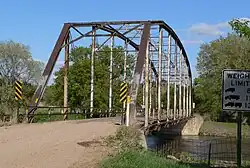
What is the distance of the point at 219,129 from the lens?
70250 mm

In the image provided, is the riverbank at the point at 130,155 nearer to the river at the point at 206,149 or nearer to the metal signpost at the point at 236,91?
the metal signpost at the point at 236,91

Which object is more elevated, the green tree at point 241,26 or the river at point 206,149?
the green tree at point 241,26

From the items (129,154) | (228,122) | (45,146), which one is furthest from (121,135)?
(228,122)

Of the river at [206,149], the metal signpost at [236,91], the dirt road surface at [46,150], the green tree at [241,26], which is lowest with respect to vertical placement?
the river at [206,149]

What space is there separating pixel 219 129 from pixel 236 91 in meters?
59.9

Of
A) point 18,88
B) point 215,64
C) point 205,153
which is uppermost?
point 215,64

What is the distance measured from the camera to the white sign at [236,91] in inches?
458

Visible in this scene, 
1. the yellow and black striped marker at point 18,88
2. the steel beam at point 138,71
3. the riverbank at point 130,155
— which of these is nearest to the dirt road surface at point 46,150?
the riverbank at point 130,155

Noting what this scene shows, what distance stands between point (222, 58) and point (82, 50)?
31.5 m

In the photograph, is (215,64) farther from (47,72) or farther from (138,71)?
(138,71)

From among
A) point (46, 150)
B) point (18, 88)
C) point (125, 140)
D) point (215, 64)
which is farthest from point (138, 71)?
point (215, 64)

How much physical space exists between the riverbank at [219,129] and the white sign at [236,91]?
5431cm

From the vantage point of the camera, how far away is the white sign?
38.2ft

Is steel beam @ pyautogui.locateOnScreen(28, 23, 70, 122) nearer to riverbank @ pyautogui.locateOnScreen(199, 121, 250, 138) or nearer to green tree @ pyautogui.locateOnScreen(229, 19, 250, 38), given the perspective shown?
green tree @ pyautogui.locateOnScreen(229, 19, 250, 38)
